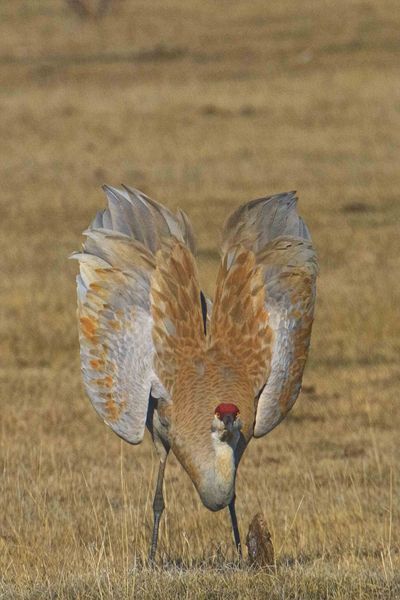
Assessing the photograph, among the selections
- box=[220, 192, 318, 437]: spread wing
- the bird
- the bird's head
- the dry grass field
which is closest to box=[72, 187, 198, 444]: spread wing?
the bird

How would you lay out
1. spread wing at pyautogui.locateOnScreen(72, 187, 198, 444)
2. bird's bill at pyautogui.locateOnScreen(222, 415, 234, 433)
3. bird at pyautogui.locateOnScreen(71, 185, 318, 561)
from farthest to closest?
spread wing at pyautogui.locateOnScreen(72, 187, 198, 444) < bird at pyautogui.locateOnScreen(71, 185, 318, 561) < bird's bill at pyautogui.locateOnScreen(222, 415, 234, 433)

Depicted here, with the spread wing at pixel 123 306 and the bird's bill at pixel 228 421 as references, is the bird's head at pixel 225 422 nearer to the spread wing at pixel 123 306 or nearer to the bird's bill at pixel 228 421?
the bird's bill at pixel 228 421

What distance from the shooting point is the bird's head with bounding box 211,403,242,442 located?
6.01 meters

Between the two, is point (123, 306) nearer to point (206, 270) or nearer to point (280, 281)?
point (280, 281)

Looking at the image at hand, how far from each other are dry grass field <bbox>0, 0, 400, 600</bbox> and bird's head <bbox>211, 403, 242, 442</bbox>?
56 centimetres

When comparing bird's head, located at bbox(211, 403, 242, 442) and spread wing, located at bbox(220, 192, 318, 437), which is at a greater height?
spread wing, located at bbox(220, 192, 318, 437)

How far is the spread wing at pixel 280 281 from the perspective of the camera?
23.4 ft

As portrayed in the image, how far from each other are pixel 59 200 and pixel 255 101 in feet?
29.2

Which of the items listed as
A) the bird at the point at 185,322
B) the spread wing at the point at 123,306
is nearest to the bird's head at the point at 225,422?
the bird at the point at 185,322

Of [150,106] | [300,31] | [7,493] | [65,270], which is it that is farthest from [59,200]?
[300,31]

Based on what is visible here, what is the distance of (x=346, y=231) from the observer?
→ 17.3 m

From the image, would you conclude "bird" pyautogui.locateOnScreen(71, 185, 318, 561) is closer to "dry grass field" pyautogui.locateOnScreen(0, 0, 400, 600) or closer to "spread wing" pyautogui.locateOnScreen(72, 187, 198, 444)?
"spread wing" pyautogui.locateOnScreen(72, 187, 198, 444)

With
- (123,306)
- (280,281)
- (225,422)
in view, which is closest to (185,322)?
(123,306)

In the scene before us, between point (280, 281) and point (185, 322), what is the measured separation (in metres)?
0.62
